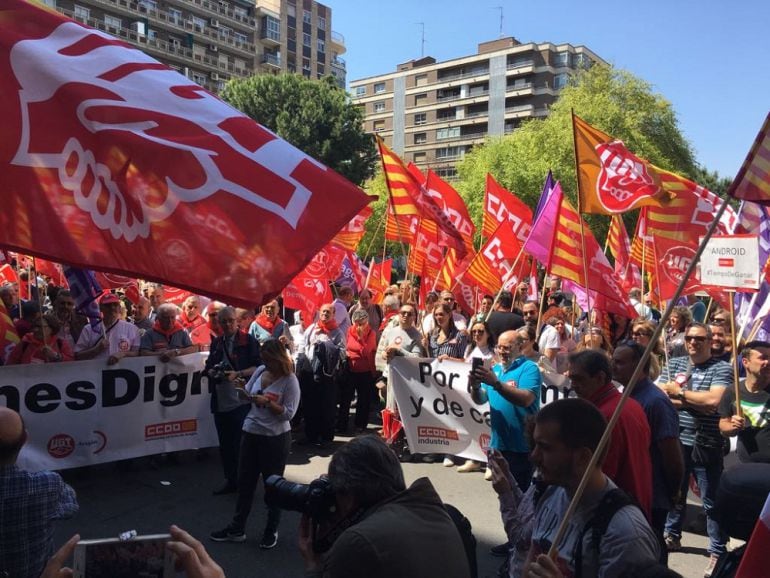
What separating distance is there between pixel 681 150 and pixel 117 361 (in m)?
32.7

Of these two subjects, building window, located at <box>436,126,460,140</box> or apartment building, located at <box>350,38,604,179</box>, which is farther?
building window, located at <box>436,126,460,140</box>

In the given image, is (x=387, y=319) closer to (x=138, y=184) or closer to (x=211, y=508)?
(x=211, y=508)

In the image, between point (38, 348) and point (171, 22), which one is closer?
point (38, 348)

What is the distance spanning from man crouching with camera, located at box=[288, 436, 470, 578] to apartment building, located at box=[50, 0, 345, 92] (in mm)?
50422

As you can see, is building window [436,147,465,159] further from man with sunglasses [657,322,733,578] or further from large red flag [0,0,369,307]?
large red flag [0,0,369,307]

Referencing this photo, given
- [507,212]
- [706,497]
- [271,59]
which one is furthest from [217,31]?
[706,497]

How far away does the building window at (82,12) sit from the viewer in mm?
47656

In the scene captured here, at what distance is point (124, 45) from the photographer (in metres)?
2.86

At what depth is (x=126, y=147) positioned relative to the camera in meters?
2.48

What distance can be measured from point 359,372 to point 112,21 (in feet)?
169

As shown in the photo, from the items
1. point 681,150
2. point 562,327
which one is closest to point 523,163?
point 681,150

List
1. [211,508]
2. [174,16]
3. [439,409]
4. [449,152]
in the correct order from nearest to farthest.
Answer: [211,508], [439,409], [174,16], [449,152]

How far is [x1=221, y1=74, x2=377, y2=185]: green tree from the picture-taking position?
1427 inches

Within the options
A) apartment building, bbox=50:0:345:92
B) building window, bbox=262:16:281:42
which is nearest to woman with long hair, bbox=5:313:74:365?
apartment building, bbox=50:0:345:92
